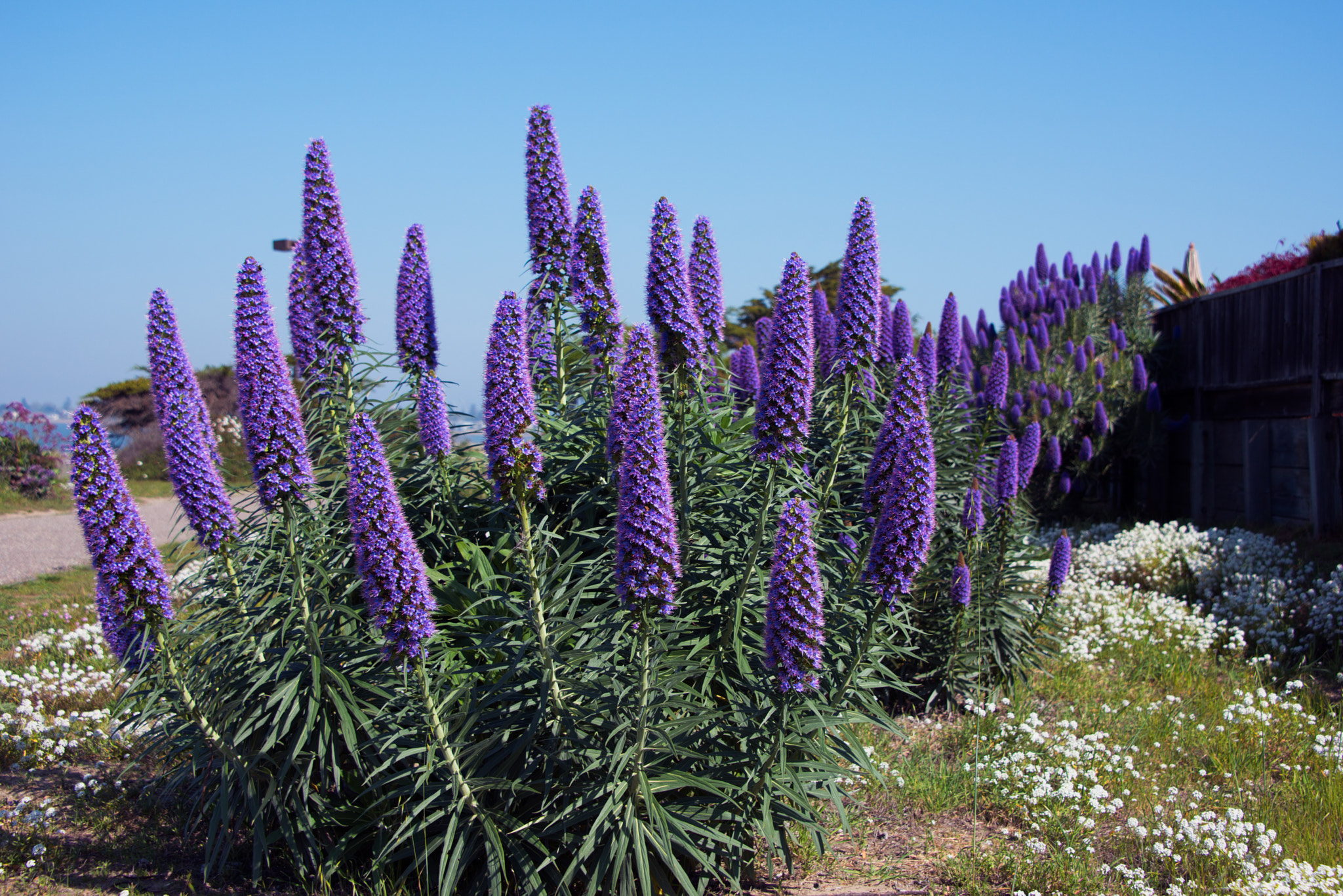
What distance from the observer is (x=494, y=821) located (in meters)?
3.94

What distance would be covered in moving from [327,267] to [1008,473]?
4.88 meters

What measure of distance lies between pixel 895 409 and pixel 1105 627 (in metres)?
6.88

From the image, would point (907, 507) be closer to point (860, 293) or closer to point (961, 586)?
point (860, 293)

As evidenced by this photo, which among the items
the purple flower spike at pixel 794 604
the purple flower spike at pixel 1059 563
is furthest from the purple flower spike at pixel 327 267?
the purple flower spike at pixel 1059 563

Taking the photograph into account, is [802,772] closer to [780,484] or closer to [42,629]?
[780,484]

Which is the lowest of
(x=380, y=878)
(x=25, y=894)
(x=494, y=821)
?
(x=25, y=894)

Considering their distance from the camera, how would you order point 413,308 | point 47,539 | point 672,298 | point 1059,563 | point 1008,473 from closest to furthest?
point 672,298 < point 413,308 < point 1008,473 < point 1059,563 < point 47,539

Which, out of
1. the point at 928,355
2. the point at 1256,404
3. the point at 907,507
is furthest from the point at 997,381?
the point at 1256,404

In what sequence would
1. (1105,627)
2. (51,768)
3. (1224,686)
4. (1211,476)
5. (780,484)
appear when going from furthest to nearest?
1. (1211,476)
2. (1105,627)
3. (1224,686)
4. (51,768)
5. (780,484)

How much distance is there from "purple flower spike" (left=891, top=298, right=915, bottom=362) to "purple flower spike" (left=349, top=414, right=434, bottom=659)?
4803 millimetres

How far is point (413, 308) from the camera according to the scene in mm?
5250

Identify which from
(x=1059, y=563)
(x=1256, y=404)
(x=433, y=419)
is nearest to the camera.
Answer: (x=433, y=419)

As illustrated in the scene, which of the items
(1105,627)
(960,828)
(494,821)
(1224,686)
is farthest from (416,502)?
(1105,627)

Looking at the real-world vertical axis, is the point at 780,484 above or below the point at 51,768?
above
